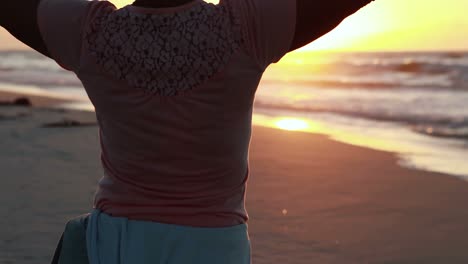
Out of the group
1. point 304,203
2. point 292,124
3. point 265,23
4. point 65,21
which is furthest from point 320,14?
point 292,124

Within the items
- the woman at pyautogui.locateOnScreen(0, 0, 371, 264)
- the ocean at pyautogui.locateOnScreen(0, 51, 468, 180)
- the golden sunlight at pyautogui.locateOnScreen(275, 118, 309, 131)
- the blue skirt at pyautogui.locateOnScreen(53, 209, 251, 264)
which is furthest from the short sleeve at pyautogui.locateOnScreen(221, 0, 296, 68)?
the golden sunlight at pyautogui.locateOnScreen(275, 118, 309, 131)

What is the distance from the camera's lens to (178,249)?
1.37 meters

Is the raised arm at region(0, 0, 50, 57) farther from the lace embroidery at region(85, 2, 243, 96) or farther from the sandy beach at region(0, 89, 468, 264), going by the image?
the sandy beach at region(0, 89, 468, 264)

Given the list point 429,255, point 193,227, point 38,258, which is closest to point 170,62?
point 193,227

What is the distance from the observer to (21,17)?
127cm

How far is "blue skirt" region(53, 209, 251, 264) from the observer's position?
137cm

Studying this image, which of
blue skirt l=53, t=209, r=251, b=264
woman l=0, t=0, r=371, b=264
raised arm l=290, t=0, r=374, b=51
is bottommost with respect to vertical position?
blue skirt l=53, t=209, r=251, b=264

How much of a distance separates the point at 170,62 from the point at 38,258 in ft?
9.53

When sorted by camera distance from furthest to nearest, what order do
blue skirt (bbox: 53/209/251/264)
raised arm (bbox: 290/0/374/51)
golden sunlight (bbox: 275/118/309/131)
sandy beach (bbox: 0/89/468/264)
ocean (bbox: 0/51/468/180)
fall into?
1. golden sunlight (bbox: 275/118/309/131)
2. ocean (bbox: 0/51/468/180)
3. sandy beach (bbox: 0/89/468/264)
4. blue skirt (bbox: 53/209/251/264)
5. raised arm (bbox: 290/0/374/51)

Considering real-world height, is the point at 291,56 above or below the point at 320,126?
below

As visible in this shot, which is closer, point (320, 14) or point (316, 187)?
point (320, 14)

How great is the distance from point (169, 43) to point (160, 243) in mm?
400

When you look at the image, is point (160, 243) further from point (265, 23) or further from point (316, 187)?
point (316, 187)

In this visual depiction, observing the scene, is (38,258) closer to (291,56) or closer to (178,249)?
(178,249)
